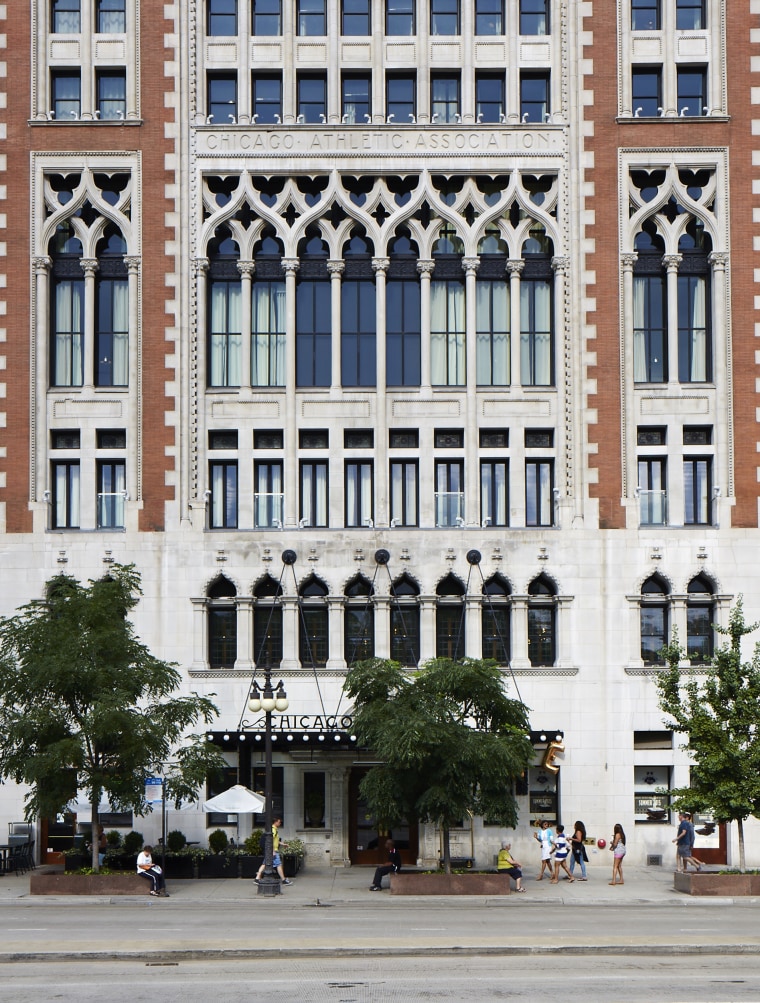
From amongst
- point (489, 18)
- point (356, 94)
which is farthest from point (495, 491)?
point (489, 18)

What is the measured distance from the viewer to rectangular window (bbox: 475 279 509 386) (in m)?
49.9

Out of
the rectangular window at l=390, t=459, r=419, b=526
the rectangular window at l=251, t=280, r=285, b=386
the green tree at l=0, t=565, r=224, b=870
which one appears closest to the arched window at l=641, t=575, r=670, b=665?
the rectangular window at l=390, t=459, r=419, b=526

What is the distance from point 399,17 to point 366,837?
1089 inches

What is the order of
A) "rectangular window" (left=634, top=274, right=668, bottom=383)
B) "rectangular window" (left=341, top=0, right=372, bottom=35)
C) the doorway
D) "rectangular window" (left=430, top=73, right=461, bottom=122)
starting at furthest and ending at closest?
"rectangular window" (left=341, top=0, right=372, bottom=35), "rectangular window" (left=430, top=73, right=461, bottom=122), "rectangular window" (left=634, top=274, right=668, bottom=383), the doorway

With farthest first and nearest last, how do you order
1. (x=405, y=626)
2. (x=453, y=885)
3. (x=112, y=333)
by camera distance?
(x=112, y=333) → (x=405, y=626) → (x=453, y=885)

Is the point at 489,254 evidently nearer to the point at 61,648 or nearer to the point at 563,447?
the point at 563,447

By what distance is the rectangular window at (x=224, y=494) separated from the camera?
1943 inches

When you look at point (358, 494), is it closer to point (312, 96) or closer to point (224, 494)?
point (224, 494)

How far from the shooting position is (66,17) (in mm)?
50250

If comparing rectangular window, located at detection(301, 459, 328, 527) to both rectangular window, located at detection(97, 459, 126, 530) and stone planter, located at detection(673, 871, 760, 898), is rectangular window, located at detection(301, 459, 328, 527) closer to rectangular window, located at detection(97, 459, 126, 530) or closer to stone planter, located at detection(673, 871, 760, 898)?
rectangular window, located at detection(97, 459, 126, 530)

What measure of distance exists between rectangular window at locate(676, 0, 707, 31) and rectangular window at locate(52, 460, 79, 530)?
25.3m

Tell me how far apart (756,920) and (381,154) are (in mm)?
27709

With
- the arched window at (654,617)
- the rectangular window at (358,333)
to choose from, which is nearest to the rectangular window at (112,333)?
the rectangular window at (358,333)

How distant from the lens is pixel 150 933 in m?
31.2
